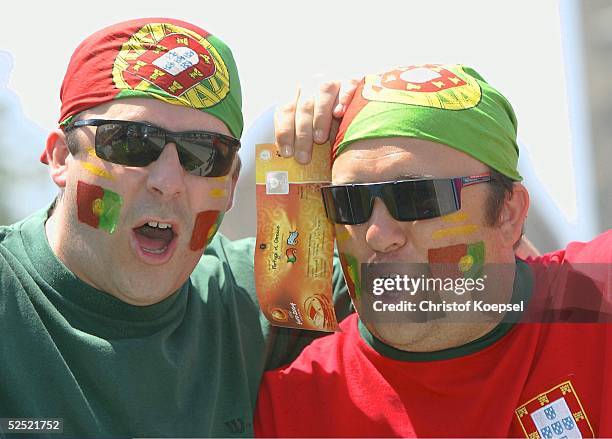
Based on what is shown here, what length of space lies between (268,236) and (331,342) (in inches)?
22.4

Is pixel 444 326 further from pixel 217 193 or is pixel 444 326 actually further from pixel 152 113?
pixel 152 113

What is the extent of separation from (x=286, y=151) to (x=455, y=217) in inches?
31.7

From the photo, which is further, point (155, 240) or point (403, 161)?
point (155, 240)

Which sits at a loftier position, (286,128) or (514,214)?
(286,128)

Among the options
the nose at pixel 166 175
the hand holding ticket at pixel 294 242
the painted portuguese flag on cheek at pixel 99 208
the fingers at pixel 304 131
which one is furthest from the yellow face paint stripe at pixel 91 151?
the fingers at pixel 304 131

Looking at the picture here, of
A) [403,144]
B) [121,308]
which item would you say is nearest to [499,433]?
[403,144]

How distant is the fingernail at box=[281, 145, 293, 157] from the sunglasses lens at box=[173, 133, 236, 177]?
228 millimetres

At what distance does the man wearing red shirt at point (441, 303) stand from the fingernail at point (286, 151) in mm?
245

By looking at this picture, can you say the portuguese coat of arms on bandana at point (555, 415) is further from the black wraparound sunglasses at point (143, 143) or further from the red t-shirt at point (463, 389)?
the black wraparound sunglasses at point (143, 143)

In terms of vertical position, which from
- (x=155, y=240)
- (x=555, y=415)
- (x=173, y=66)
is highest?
(x=173, y=66)

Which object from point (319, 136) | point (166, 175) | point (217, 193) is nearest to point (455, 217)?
point (319, 136)

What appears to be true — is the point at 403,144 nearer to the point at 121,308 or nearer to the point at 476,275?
→ the point at 476,275

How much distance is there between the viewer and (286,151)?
3.57 m

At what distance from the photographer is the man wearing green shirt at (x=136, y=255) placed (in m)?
3.04
